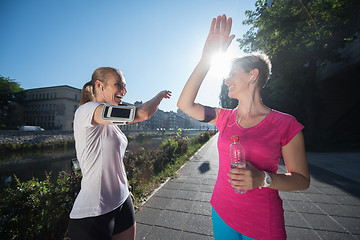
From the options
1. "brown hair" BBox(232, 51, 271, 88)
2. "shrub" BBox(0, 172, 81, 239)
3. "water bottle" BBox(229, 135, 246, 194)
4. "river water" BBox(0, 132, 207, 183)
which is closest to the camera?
"water bottle" BBox(229, 135, 246, 194)

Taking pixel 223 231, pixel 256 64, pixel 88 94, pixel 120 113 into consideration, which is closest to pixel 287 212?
pixel 223 231

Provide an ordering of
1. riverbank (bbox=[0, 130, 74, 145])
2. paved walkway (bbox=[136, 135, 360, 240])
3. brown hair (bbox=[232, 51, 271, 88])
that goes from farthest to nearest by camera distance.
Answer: riverbank (bbox=[0, 130, 74, 145])
paved walkway (bbox=[136, 135, 360, 240])
brown hair (bbox=[232, 51, 271, 88])

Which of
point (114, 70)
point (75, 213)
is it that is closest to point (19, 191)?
point (75, 213)

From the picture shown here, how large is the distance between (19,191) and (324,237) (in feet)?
17.0

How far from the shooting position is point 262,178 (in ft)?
3.54

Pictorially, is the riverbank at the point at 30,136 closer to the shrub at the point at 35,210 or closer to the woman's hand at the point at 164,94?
the shrub at the point at 35,210

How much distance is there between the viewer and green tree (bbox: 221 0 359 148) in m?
9.42

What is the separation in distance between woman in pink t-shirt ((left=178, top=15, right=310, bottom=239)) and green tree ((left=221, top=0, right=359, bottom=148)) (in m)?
11.5

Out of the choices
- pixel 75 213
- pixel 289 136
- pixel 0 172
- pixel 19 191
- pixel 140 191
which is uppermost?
pixel 289 136

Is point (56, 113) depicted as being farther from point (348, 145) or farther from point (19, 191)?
point (348, 145)

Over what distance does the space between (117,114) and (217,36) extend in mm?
1015

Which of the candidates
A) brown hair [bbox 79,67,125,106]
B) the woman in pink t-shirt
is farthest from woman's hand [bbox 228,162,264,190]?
brown hair [bbox 79,67,125,106]

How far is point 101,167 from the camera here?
1.40 metres

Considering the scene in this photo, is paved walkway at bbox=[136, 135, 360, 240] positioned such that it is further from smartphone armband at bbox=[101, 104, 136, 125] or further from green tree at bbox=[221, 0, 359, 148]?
green tree at bbox=[221, 0, 359, 148]
